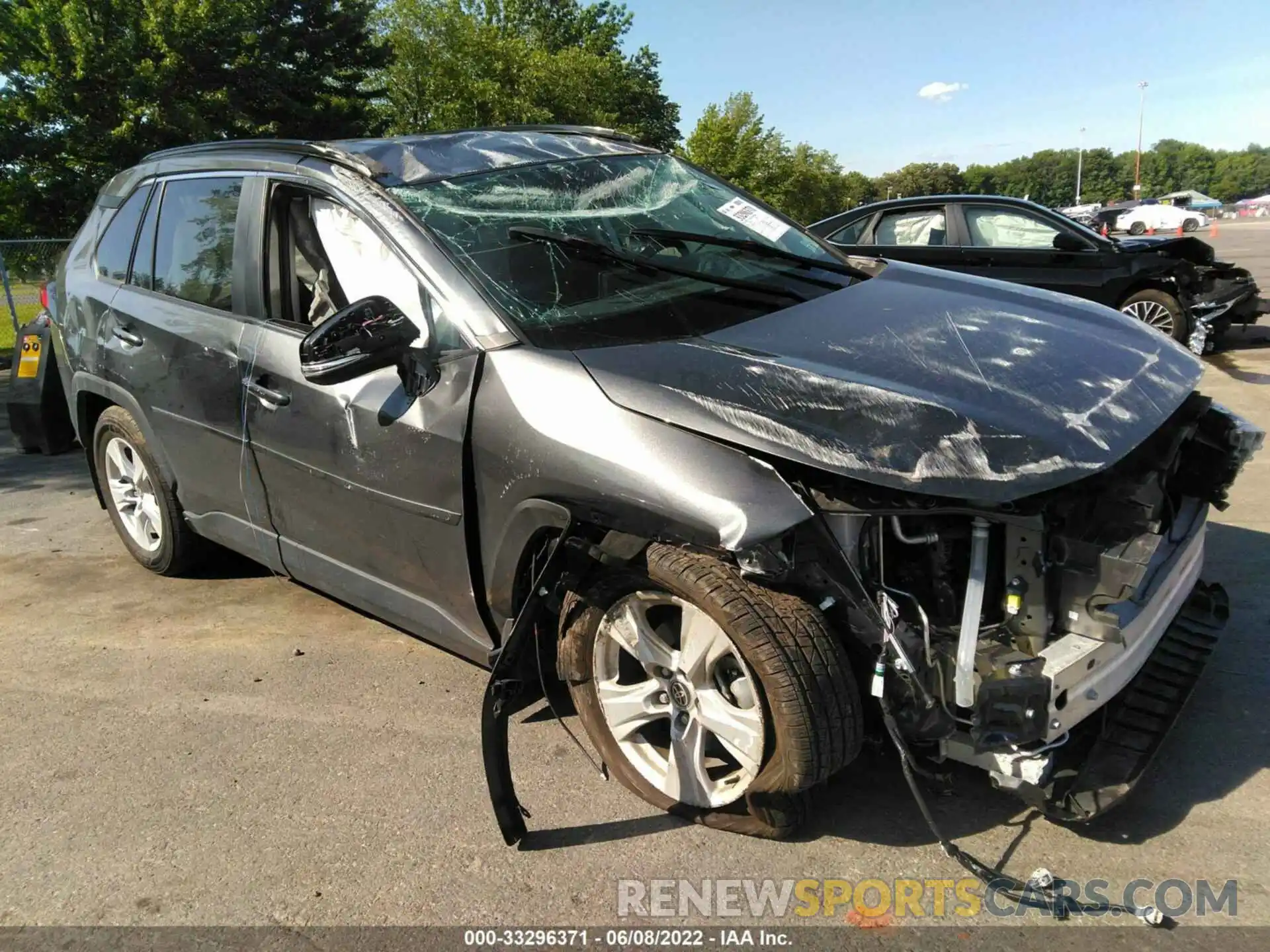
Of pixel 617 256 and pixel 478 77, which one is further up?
pixel 478 77

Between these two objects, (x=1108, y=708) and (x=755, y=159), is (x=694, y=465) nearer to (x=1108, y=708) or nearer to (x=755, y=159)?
(x=1108, y=708)

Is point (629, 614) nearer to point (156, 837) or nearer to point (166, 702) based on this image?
point (156, 837)

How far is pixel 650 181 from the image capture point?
3805mm

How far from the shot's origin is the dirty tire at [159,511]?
167 inches

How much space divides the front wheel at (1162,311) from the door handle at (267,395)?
844 cm

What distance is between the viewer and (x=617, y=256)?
312 centimetres

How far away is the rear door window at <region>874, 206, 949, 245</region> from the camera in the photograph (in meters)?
9.28

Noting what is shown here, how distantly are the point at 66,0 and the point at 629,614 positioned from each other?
2551 cm

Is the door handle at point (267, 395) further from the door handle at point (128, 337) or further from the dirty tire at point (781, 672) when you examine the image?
the dirty tire at point (781, 672)

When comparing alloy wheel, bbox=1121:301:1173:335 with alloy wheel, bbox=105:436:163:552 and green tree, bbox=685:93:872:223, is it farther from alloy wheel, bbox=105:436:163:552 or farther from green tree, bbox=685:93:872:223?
green tree, bbox=685:93:872:223

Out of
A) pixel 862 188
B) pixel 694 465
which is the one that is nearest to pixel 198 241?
pixel 694 465

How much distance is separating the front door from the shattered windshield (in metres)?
0.23

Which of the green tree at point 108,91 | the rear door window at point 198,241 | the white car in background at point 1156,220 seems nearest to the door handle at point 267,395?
the rear door window at point 198,241

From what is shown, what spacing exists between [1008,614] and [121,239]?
4193 millimetres
